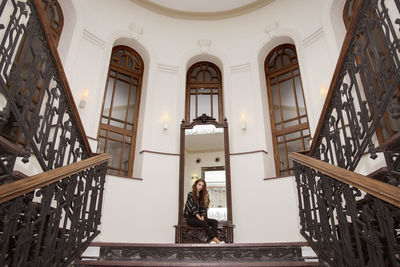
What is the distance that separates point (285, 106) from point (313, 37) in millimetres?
Answer: 1472

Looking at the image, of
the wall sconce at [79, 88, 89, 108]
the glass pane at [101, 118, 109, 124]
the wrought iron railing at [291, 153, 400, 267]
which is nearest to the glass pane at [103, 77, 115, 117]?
the glass pane at [101, 118, 109, 124]

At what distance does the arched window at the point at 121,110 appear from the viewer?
584 centimetres

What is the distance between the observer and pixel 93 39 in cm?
606

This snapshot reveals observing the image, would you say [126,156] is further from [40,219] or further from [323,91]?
[40,219]

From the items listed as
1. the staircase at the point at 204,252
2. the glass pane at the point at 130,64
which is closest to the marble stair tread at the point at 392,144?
the staircase at the point at 204,252

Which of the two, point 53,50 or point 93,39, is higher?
point 93,39

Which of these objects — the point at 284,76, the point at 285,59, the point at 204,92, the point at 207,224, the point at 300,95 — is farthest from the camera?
the point at 204,92

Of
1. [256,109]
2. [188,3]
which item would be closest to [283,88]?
[256,109]

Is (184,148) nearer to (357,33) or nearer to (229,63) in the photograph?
(229,63)

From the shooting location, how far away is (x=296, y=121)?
601cm

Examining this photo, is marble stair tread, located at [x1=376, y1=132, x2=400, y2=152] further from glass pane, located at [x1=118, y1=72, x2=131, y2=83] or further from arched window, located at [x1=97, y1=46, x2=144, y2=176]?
glass pane, located at [x1=118, y1=72, x2=131, y2=83]

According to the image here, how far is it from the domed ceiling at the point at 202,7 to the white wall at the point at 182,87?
16cm

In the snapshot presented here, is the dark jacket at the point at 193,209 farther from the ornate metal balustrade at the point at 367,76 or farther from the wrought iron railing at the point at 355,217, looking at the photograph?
the ornate metal balustrade at the point at 367,76

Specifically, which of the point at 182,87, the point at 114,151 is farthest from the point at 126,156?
the point at 182,87
